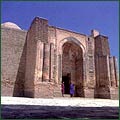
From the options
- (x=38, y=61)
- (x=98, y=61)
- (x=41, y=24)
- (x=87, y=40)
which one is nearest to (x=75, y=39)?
(x=87, y=40)

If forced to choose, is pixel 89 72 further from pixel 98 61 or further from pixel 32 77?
pixel 32 77

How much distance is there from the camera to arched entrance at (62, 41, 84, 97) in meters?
19.5

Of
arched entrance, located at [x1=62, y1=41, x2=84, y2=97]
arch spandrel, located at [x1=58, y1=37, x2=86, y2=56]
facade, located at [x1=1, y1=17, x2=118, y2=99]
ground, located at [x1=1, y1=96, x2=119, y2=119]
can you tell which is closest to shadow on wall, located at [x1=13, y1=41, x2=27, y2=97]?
facade, located at [x1=1, y1=17, x2=118, y2=99]

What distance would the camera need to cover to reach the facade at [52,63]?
15.3 metres

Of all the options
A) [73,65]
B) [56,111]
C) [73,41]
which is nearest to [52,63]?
[73,41]

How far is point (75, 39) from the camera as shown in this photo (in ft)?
64.3

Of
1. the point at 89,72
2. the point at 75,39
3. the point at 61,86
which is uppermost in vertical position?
the point at 75,39

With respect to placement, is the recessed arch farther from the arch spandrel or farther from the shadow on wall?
the shadow on wall

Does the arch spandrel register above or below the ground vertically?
above

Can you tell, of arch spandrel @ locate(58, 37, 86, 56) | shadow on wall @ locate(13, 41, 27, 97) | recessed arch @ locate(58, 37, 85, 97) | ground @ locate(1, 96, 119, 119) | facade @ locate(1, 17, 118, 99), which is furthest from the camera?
recessed arch @ locate(58, 37, 85, 97)

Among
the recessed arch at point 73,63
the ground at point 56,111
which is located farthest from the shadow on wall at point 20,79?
the ground at point 56,111

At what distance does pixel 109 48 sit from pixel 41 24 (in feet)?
26.8

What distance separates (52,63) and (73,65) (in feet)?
Answer: 17.1

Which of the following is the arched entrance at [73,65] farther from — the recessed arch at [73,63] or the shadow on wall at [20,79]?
the shadow on wall at [20,79]
